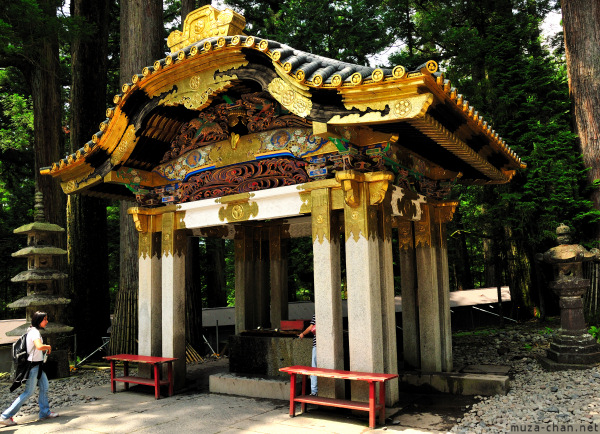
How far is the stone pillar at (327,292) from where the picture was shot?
5.68 meters

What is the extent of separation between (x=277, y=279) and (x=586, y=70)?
874cm

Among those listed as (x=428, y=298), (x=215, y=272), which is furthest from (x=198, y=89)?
(x=215, y=272)

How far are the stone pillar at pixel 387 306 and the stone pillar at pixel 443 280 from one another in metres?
1.95

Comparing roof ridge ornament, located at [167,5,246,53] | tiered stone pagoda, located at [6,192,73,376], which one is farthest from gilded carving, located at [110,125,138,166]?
tiered stone pagoda, located at [6,192,73,376]

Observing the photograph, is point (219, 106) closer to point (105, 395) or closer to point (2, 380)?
point (105, 395)

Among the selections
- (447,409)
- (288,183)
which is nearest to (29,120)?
(288,183)

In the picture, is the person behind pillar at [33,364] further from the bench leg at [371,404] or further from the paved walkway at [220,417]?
the bench leg at [371,404]

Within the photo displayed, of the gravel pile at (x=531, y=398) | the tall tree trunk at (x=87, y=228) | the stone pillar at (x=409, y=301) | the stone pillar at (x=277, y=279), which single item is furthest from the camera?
the tall tree trunk at (x=87, y=228)

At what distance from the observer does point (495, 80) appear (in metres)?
12.8

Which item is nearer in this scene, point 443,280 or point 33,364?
point 33,364

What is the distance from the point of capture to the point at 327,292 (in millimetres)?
5762

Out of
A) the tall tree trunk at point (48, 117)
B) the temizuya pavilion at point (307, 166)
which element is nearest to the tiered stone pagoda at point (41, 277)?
the temizuya pavilion at point (307, 166)

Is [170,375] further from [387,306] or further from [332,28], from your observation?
[332,28]

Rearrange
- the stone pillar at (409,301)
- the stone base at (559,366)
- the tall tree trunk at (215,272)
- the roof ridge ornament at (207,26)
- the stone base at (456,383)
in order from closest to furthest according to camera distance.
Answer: the stone base at (456,383), the roof ridge ornament at (207,26), the stone base at (559,366), the stone pillar at (409,301), the tall tree trunk at (215,272)
